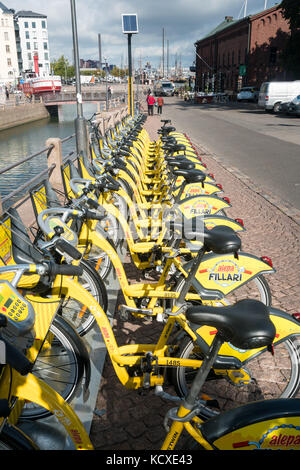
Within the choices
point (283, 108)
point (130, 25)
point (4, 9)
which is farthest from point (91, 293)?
point (4, 9)

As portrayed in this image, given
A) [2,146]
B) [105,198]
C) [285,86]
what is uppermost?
[285,86]

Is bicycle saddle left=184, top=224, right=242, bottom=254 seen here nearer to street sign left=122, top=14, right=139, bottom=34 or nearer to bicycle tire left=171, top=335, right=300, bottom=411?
bicycle tire left=171, top=335, right=300, bottom=411

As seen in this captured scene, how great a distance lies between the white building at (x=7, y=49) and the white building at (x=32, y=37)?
13199 millimetres

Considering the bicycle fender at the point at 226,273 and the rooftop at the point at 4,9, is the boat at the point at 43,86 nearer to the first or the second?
the rooftop at the point at 4,9

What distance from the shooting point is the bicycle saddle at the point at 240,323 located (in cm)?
135

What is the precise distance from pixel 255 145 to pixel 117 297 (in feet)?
38.4

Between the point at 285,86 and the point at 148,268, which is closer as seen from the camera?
the point at 148,268

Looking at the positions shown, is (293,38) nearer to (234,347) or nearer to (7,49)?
(234,347)

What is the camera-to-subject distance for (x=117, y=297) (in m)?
4.07

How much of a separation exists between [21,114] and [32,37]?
6908 centimetres

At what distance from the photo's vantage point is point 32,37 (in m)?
95.9
